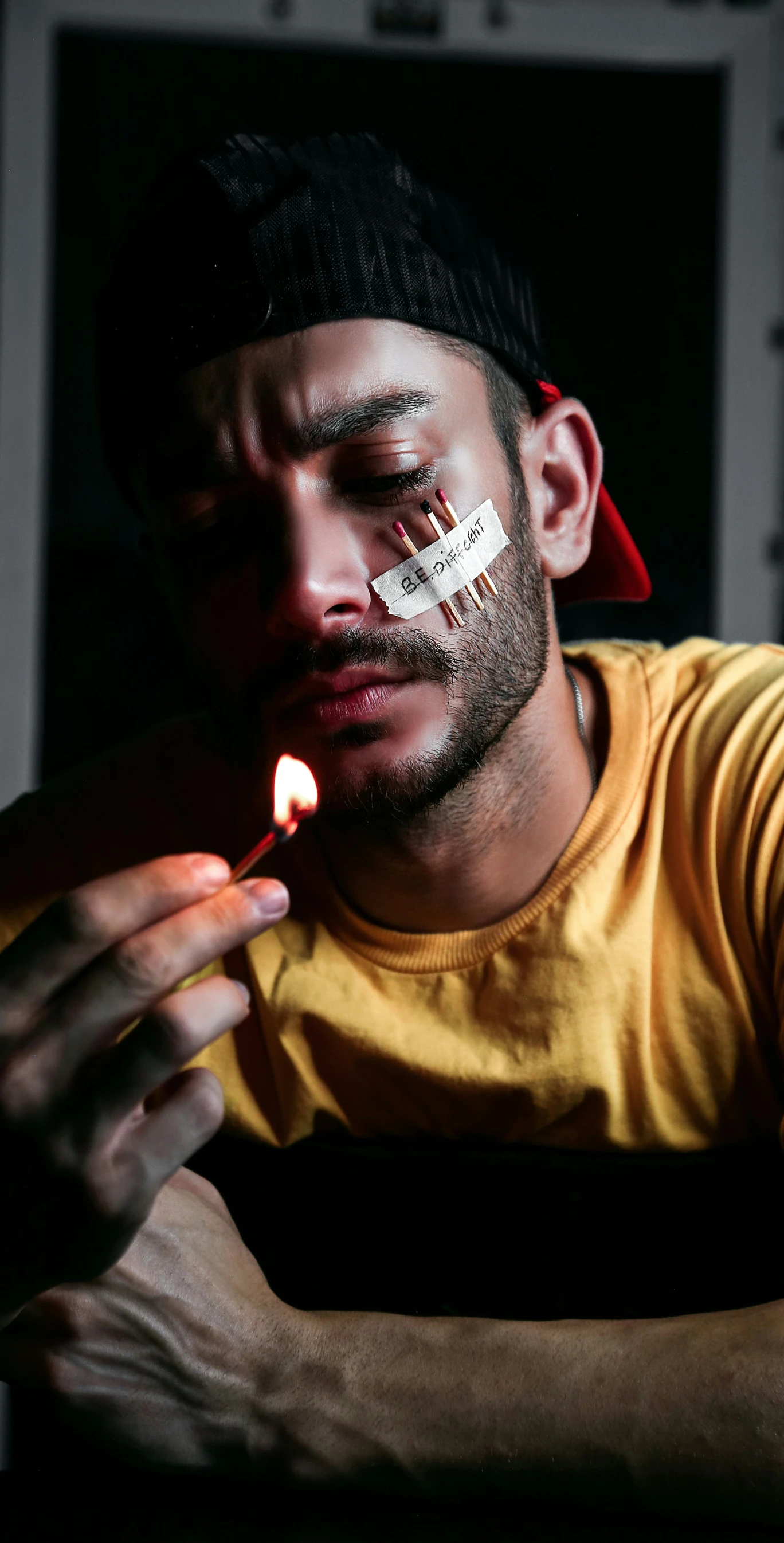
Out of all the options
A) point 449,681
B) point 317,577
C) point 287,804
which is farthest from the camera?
point 449,681

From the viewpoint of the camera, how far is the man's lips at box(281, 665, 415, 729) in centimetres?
114

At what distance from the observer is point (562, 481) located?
1.42 meters

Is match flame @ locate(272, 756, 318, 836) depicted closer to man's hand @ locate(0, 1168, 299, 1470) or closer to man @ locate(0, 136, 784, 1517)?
man @ locate(0, 136, 784, 1517)

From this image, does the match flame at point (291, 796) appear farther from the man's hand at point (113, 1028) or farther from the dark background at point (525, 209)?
the dark background at point (525, 209)

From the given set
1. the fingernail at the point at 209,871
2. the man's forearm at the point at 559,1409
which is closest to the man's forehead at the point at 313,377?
the fingernail at the point at 209,871

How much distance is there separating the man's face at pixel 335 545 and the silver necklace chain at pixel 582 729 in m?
0.19

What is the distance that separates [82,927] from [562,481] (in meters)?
0.88

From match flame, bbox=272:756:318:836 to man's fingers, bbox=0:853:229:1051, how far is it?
0.31ft

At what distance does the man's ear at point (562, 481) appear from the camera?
138 cm

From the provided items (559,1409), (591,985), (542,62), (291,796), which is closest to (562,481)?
(591,985)

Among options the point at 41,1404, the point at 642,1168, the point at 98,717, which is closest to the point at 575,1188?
the point at 642,1168

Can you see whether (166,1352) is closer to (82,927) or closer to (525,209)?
(82,927)

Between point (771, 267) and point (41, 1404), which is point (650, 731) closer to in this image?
point (41, 1404)

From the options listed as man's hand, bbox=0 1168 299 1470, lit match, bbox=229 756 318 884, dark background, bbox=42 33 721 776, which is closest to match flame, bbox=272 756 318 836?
lit match, bbox=229 756 318 884
